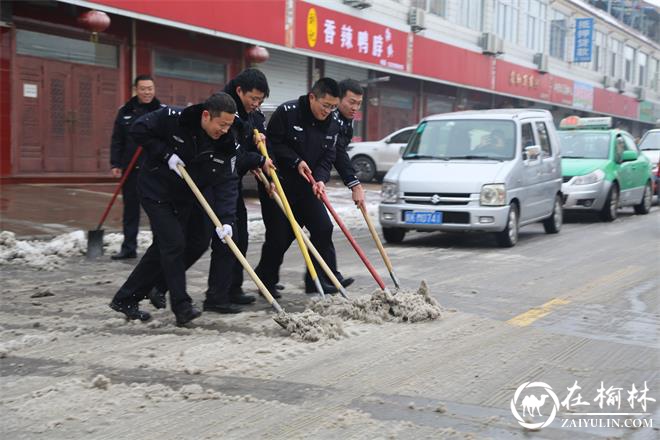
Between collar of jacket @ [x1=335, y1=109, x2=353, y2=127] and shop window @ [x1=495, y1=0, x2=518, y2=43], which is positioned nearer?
collar of jacket @ [x1=335, y1=109, x2=353, y2=127]

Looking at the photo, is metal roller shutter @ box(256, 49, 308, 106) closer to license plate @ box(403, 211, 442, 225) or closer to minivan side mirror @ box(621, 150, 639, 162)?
minivan side mirror @ box(621, 150, 639, 162)

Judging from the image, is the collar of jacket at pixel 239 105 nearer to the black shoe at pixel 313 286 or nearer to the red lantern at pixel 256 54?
the black shoe at pixel 313 286

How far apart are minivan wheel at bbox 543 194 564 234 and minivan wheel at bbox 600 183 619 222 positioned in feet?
7.40

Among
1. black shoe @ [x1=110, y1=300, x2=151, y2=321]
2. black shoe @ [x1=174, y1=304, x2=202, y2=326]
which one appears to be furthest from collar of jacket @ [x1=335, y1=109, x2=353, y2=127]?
black shoe @ [x1=110, y1=300, x2=151, y2=321]

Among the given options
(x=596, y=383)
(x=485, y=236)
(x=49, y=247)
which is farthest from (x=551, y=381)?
(x=485, y=236)

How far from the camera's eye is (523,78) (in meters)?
33.6

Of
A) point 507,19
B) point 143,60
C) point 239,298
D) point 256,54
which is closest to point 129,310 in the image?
point 239,298

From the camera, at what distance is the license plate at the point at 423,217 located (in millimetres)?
9516

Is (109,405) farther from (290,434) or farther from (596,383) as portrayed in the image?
(596,383)

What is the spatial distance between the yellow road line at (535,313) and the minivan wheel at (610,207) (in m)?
7.62

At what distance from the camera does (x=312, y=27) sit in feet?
65.7

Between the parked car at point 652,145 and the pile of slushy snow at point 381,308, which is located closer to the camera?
the pile of slushy snow at point 381,308

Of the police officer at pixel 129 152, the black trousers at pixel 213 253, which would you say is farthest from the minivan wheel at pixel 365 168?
the black trousers at pixel 213 253

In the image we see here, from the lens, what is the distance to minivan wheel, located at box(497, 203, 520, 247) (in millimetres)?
9641
